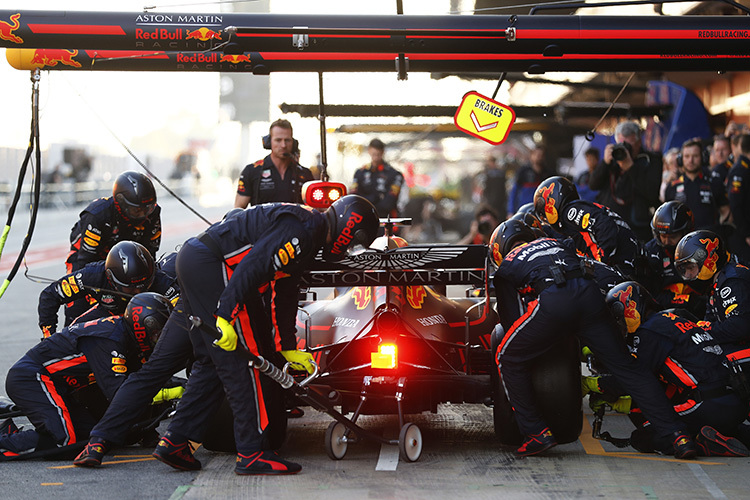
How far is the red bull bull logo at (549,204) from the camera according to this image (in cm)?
730

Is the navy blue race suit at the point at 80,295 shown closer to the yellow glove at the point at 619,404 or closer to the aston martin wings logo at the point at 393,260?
the aston martin wings logo at the point at 393,260

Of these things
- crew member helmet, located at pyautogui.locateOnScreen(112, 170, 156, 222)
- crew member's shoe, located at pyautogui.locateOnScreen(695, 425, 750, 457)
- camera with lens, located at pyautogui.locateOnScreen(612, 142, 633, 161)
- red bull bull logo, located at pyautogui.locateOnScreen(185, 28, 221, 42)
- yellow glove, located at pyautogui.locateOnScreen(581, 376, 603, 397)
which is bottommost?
crew member's shoe, located at pyautogui.locateOnScreen(695, 425, 750, 457)

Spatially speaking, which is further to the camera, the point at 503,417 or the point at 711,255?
the point at 711,255

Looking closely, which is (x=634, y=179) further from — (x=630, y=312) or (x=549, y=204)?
(x=630, y=312)

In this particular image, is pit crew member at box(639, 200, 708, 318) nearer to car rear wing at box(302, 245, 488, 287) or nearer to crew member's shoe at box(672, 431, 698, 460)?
crew member's shoe at box(672, 431, 698, 460)

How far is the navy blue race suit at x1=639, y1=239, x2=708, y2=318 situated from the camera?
7.31m

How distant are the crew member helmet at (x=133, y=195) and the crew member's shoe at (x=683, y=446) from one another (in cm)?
425

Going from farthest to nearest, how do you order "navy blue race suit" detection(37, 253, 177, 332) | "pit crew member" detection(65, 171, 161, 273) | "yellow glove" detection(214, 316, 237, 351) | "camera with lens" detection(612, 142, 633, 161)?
"camera with lens" detection(612, 142, 633, 161)
"pit crew member" detection(65, 171, 161, 273)
"navy blue race suit" detection(37, 253, 177, 332)
"yellow glove" detection(214, 316, 237, 351)

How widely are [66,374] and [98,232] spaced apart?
181 cm

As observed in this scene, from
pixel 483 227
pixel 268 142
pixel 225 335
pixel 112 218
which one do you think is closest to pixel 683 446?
pixel 225 335

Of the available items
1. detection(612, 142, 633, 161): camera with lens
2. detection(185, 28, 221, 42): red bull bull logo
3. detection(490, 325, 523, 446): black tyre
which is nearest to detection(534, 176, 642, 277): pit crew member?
detection(490, 325, 523, 446): black tyre

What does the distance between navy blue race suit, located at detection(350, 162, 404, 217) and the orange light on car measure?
18.9 feet

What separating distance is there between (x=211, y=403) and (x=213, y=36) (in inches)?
89.9

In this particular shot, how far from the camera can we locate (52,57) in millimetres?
6496
